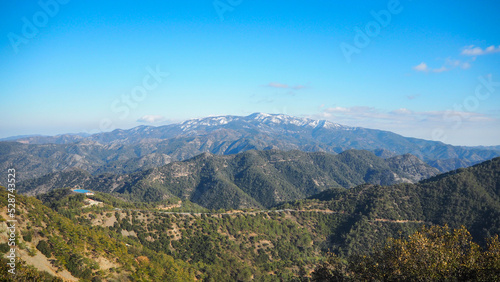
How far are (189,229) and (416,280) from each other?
86.5 metres

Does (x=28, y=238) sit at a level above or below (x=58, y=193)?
above

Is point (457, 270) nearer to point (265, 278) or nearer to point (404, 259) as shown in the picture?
point (404, 259)

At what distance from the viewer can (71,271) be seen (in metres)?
43.4

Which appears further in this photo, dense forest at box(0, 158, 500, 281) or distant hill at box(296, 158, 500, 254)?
distant hill at box(296, 158, 500, 254)

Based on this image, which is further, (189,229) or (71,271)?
(189,229)

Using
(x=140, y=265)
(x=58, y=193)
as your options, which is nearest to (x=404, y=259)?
(x=140, y=265)

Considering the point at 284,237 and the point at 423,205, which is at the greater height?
the point at 423,205

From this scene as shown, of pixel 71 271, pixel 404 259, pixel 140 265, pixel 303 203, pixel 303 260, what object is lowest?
pixel 303 260

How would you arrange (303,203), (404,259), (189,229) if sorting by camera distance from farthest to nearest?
1. (303,203)
2. (189,229)
3. (404,259)

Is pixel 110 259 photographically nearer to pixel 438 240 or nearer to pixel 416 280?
pixel 416 280

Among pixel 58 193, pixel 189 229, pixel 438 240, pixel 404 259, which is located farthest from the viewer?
pixel 58 193

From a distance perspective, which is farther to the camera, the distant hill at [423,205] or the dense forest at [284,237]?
the distant hill at [423,205]

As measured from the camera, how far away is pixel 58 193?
134750mm

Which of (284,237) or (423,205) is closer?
(284,237)
